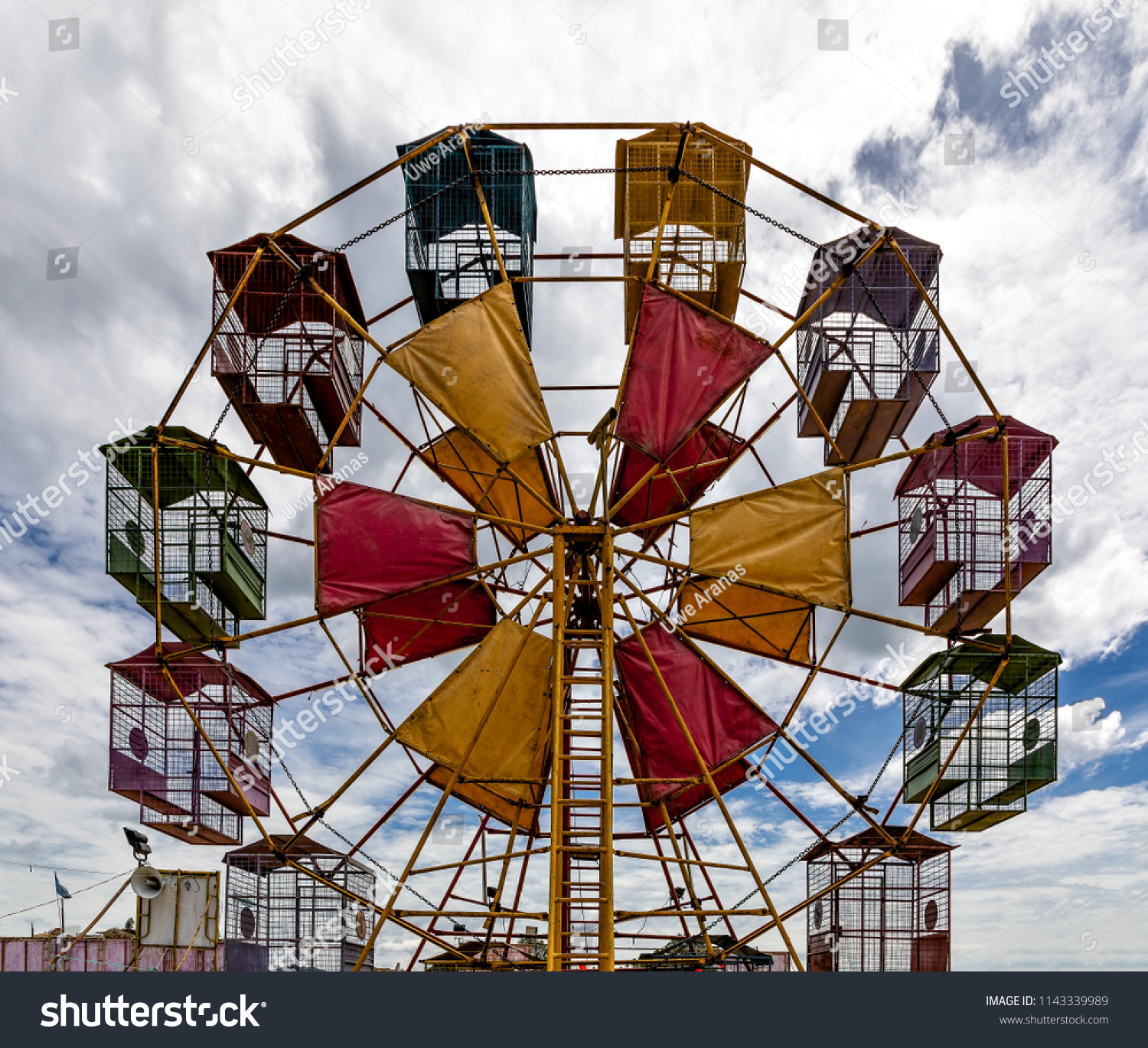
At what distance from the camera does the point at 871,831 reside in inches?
770

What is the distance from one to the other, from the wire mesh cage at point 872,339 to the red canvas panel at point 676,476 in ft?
5.62

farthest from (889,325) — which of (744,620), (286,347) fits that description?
(286,347)

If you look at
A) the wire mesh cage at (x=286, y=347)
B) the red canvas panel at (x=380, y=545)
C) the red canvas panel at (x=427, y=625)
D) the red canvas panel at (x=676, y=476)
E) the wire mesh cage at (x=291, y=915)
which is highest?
the wire mesh cage at (x=286, y=347)

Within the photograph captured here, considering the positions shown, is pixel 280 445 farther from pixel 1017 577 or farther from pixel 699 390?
pixel 1017 577

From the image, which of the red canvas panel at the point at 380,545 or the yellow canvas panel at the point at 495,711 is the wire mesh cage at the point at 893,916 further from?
the red canvas panel at the point at 380,545

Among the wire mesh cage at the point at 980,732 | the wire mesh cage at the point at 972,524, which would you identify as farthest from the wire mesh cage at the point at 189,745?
the wire mesh cage at the point at 972,524

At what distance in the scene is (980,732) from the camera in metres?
17.8

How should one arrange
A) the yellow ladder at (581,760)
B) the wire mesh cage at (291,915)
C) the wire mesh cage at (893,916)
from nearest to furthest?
the yellow ladder at (581,760) → the wire mesh cage at (893,916) → the wire mesh cage at (291,915)

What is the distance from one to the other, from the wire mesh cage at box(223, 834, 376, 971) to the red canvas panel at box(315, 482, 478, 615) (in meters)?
8.85

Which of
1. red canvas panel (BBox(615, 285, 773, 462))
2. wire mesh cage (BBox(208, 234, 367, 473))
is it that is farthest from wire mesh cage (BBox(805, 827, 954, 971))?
wire mesh cage (BBox(208, 234, 367, 473))

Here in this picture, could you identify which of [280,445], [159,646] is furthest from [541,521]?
[159,646]

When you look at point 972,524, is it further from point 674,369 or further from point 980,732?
point 674,369

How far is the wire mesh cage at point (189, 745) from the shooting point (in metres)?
17.6

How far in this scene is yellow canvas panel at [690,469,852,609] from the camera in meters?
16.1
